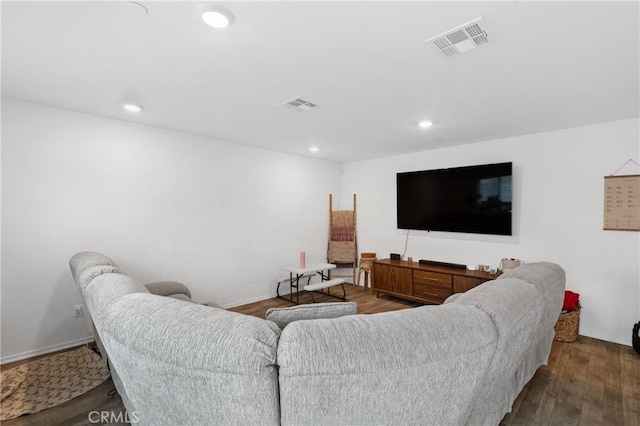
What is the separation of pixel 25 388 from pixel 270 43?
3153 mm

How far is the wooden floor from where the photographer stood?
198cm

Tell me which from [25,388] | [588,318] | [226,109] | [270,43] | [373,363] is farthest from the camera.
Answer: [588,318]

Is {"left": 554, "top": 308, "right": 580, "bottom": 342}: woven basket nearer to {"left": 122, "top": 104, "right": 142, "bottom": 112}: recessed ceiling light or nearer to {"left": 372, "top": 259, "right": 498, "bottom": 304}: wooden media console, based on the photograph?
{"left": 372, "top": 259, "right": 498, "bottom": 304}: wooden media console

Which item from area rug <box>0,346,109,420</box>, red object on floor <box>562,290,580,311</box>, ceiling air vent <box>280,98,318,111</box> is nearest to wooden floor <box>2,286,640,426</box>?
area rug <box>0,346,109,420</box>

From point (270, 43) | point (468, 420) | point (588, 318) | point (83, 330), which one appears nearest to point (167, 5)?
point (270, 43)

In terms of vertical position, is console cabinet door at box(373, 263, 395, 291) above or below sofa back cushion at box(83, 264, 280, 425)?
below

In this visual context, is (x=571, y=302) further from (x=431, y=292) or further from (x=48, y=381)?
(x=48, y=381)

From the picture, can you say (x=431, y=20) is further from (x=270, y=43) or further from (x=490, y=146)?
(x=490, y=146)

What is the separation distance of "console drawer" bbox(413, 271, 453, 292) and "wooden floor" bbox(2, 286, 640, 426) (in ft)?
4.13

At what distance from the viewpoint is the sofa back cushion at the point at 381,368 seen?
90 cm

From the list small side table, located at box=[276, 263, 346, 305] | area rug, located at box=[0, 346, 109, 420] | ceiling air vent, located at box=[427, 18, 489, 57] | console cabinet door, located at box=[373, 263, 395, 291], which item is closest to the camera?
ceiling air vent, located at box=[427, 18, 489, 57]

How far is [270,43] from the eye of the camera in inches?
70.0

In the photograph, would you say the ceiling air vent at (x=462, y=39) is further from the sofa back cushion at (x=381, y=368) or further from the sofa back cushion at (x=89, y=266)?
the sofa back cushion at (x=89, y=266)

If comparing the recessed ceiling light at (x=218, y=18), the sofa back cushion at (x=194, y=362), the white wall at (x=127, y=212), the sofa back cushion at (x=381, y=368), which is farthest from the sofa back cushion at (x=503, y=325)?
the white wall at (x=127, y=212)
